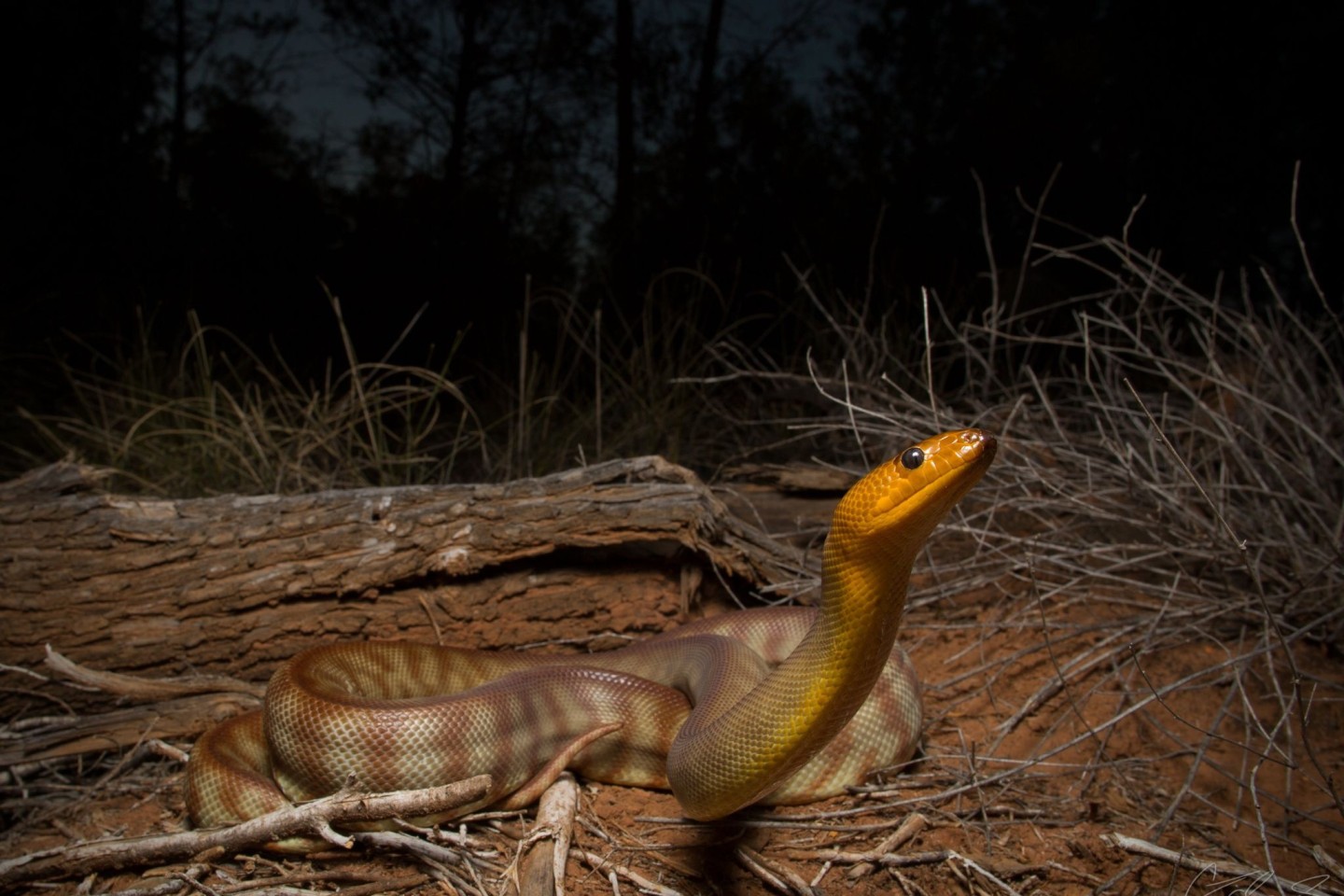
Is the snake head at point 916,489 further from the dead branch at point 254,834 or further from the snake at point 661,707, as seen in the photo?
the dead branch at point 254,834

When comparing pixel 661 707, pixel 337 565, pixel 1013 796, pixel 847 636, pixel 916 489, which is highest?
pixel 916 489

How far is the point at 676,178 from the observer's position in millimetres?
5551

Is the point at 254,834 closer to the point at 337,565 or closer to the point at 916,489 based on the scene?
the point at 337,565

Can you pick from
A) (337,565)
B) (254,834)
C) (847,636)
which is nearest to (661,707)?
(847,636)

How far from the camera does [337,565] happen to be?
2.62m

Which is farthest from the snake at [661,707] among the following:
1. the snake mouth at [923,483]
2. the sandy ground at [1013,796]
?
the sandy ground at [1013,796]

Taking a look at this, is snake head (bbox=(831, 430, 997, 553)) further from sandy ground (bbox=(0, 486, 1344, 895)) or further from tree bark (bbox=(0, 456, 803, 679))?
tree bark (bbox=(0, 456, 803, 679))

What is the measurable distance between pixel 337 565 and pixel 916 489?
1.89m

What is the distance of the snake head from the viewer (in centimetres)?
140

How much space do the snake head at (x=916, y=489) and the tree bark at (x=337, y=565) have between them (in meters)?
1.22

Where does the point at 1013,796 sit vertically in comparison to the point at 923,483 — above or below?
below

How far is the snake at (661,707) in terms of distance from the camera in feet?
4.96

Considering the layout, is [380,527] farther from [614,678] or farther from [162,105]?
[162,105]

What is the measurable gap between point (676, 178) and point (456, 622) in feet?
12.2
